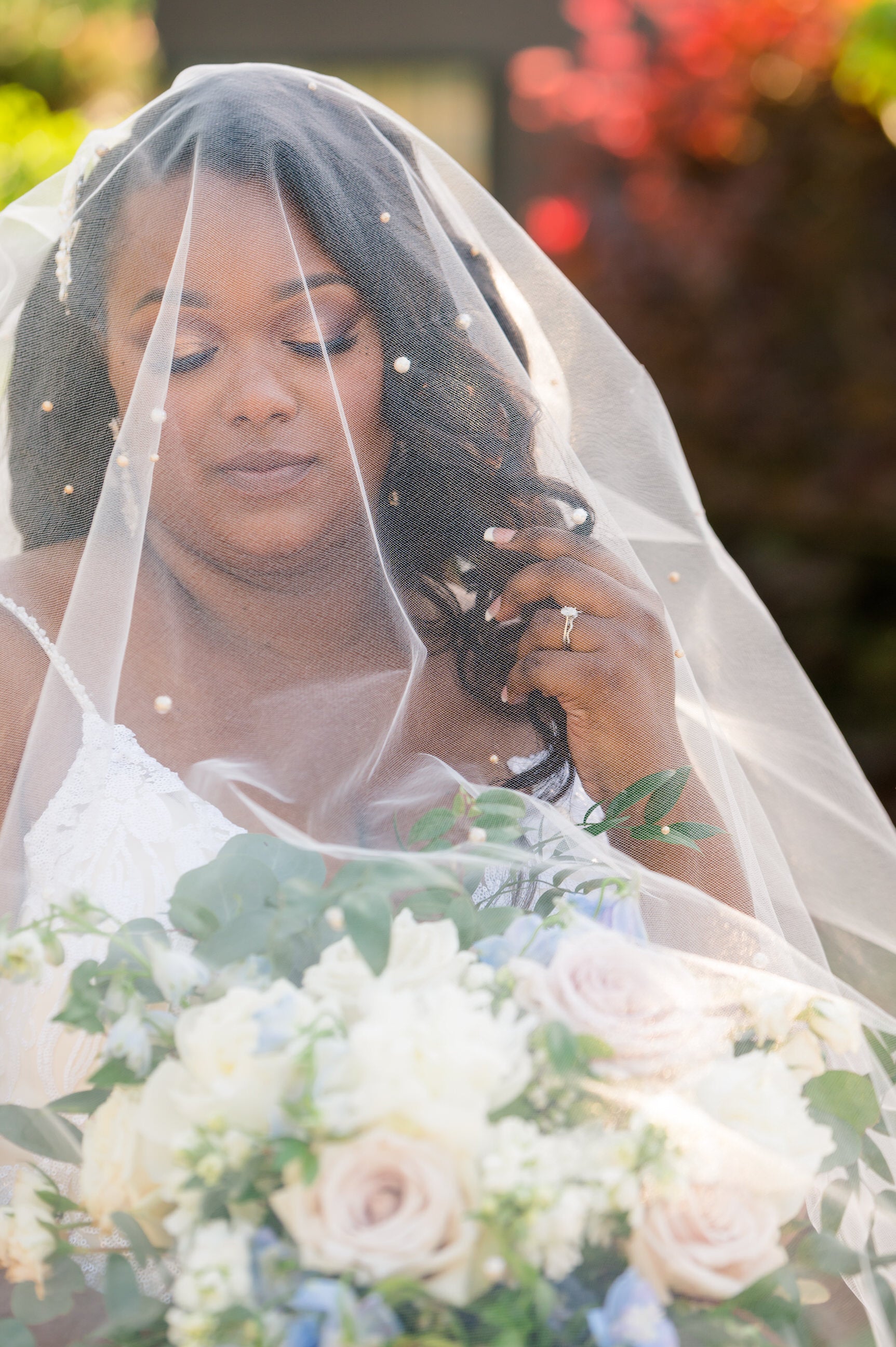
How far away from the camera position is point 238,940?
1135 millimetres

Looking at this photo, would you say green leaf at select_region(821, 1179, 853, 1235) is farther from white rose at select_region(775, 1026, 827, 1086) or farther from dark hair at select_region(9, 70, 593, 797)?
dark hair at select_region(9, 70, 593, 797)

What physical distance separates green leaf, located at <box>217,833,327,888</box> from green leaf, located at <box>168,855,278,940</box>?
0.04ft

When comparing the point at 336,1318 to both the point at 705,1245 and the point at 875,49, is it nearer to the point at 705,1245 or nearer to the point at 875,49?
the point at 705,1245

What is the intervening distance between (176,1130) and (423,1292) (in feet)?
0.76

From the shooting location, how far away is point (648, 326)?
5152mm

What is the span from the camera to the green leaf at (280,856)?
1213mm

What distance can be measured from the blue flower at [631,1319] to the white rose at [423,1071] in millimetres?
165

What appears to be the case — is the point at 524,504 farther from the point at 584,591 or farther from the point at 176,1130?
the point at 176,1130

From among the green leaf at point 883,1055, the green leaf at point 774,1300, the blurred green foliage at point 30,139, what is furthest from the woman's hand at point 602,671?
the blurred green foliage at point 30,139

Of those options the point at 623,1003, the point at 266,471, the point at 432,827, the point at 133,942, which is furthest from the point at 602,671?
the point at 133,942

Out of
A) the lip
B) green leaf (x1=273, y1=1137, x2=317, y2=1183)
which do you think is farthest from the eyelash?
green leaf (x1=273, y1=1137, x2=317, y2=1183)

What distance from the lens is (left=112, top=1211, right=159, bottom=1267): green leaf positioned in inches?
40.8

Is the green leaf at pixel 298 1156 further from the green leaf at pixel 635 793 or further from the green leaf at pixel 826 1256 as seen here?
the green leaf at pixel 635 793

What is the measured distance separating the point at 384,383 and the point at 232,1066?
2.97 feet
